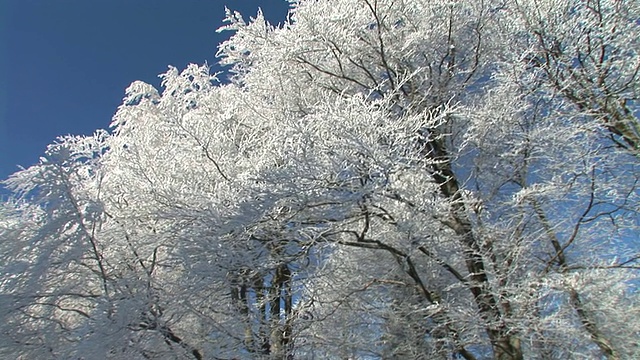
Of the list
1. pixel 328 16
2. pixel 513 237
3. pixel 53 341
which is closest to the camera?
pixel 53 341

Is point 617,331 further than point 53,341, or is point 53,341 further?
point 617,331

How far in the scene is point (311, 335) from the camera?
6535 millimetres

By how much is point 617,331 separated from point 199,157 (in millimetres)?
6013

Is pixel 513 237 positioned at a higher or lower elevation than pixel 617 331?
higher

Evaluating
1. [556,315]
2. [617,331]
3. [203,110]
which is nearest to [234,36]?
[203,110]

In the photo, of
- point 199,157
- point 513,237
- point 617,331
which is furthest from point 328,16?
point 617,331

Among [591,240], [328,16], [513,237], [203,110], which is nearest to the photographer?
[513,237]

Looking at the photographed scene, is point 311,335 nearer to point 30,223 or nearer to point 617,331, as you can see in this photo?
point 30,223

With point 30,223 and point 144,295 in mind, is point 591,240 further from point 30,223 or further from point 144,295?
point 30,223

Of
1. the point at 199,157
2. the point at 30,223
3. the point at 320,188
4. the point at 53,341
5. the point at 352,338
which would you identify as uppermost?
the point at 199,157

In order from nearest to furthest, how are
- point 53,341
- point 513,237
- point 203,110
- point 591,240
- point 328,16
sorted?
point 53,341
point 513,237
point 328,16
point 591,240
point 203,110

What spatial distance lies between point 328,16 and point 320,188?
264cm

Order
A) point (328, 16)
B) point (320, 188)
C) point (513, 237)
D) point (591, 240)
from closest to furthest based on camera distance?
1. point (320, 188)
2. point (513, 237)
3. point (328, 16)
4. point (591, 240)

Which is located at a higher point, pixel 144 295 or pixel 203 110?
pixel 203 110
